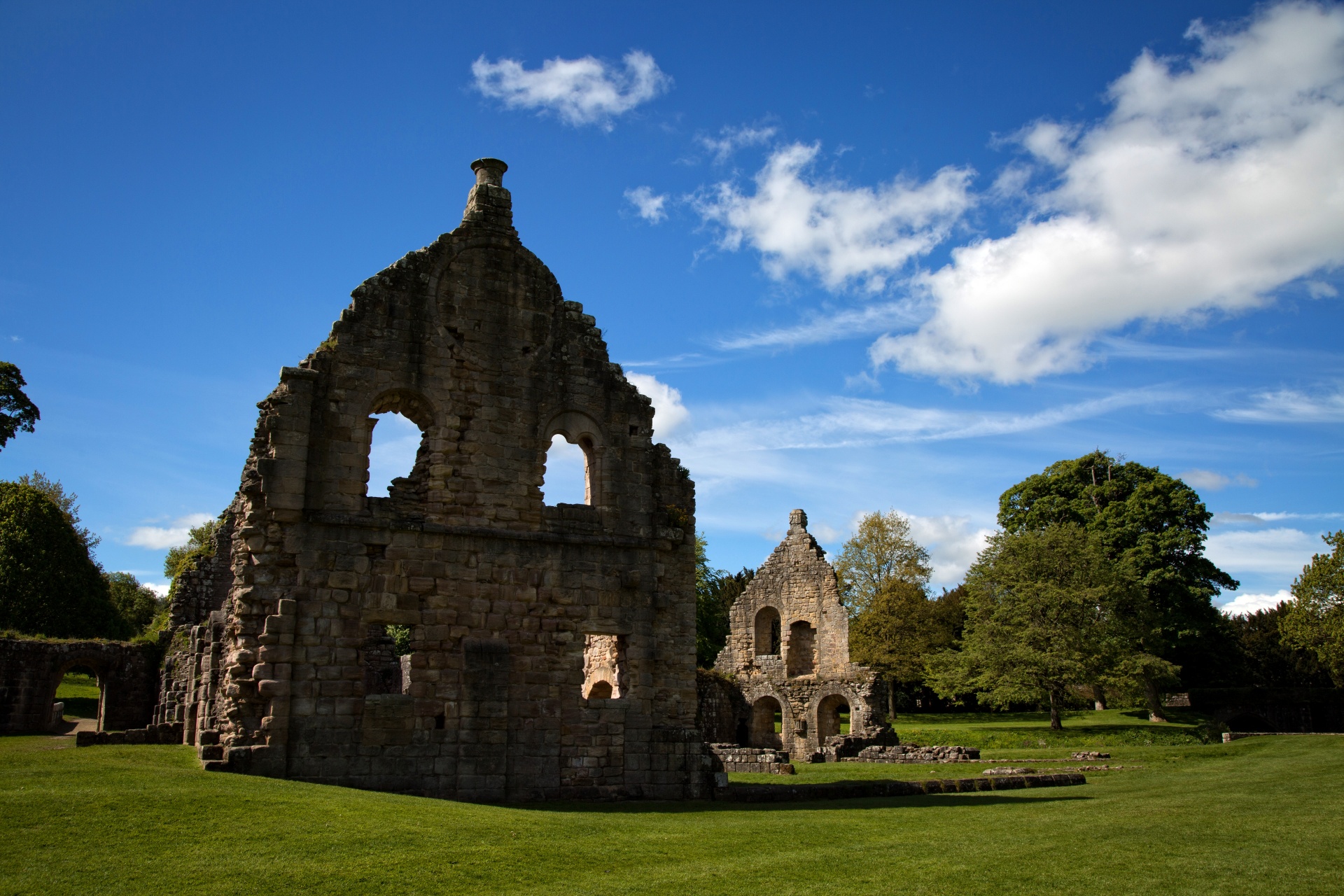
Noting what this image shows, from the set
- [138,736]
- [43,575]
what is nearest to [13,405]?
[43,575]

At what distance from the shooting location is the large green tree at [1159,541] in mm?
44469

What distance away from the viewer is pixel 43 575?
114 ft

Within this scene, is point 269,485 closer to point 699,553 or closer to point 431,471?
point 431,471

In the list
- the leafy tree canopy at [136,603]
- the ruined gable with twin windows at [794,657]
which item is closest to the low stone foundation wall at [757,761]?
the ruined gable with twin windows at [794,657]

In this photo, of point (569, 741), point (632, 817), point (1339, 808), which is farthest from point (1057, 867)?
point (569, 741)

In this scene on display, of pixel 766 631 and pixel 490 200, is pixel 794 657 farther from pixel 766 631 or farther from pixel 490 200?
pixel 490 200

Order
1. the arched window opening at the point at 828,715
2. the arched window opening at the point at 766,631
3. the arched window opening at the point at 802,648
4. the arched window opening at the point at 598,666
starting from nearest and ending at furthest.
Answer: the arched window opening at the point at 598,666
the arched window opening at the point at 828,715
the arched window opening at the point at 802,648
the arched window opening at the point at 766,631

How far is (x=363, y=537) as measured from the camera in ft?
48.6

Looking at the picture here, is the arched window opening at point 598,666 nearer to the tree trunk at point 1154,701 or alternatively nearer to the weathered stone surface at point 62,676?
the weathered stone surface at point 62,676

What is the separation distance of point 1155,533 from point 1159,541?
70cm

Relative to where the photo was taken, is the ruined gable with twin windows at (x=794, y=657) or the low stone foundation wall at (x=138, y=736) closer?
the low stone foundation wall at (x=138, y=736)

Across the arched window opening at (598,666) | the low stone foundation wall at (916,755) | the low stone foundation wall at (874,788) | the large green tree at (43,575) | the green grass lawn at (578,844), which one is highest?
the large green tree at (43,575)

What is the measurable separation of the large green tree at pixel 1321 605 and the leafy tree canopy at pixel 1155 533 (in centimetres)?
508

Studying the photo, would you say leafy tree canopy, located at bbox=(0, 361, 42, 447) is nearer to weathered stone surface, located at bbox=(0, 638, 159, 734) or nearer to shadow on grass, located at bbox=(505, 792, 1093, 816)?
weathered stone surface, located at bbox=(0, 638, 159, 734)
